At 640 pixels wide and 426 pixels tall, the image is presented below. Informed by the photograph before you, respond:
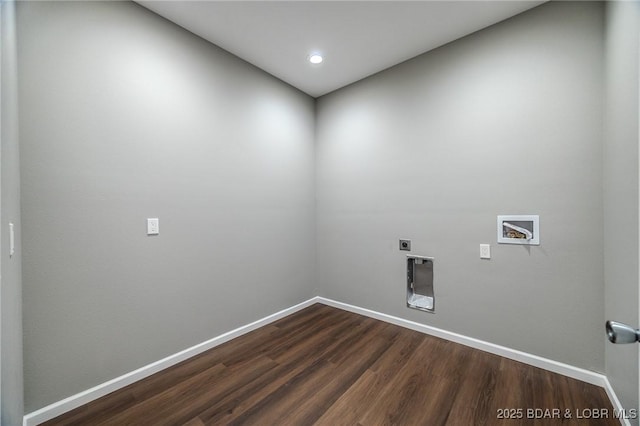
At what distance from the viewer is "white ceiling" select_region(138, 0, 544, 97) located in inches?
73.8

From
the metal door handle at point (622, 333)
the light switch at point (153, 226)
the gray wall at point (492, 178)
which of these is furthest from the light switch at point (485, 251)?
the light switch at point (153, 226)

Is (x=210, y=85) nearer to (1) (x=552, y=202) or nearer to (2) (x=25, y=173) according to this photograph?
(2) (x=25, y=173)

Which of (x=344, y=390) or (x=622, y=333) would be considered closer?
(x=622, y=333)

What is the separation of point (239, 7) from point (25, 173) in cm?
175

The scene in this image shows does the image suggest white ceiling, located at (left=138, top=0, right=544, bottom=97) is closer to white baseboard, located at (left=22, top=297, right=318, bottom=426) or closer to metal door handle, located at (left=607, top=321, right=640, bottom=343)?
metal door handle, located at (left=607, top=321, right=640, bottom=343)

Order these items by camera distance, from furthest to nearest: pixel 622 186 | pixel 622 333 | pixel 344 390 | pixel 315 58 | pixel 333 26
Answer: pixel 315 58 < pixel 333 26 < pixel 344 390 < pixel 622 186 < pixel 622 333

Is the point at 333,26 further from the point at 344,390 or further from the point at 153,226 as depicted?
the point at 344,390

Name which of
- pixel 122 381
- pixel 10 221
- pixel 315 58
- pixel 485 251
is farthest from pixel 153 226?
pixel 485 251

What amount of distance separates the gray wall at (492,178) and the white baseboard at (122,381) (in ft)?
4.73

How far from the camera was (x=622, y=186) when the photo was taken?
1.39 meters

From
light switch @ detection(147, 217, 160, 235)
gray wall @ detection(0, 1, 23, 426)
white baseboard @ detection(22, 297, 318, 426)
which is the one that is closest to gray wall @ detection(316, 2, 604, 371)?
white baseboard @ detection(22, 297, 318, 426)

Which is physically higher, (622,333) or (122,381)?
(622,333)

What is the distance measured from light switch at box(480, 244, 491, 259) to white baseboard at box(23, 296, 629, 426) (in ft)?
2.43

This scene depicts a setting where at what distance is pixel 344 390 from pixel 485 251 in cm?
158
